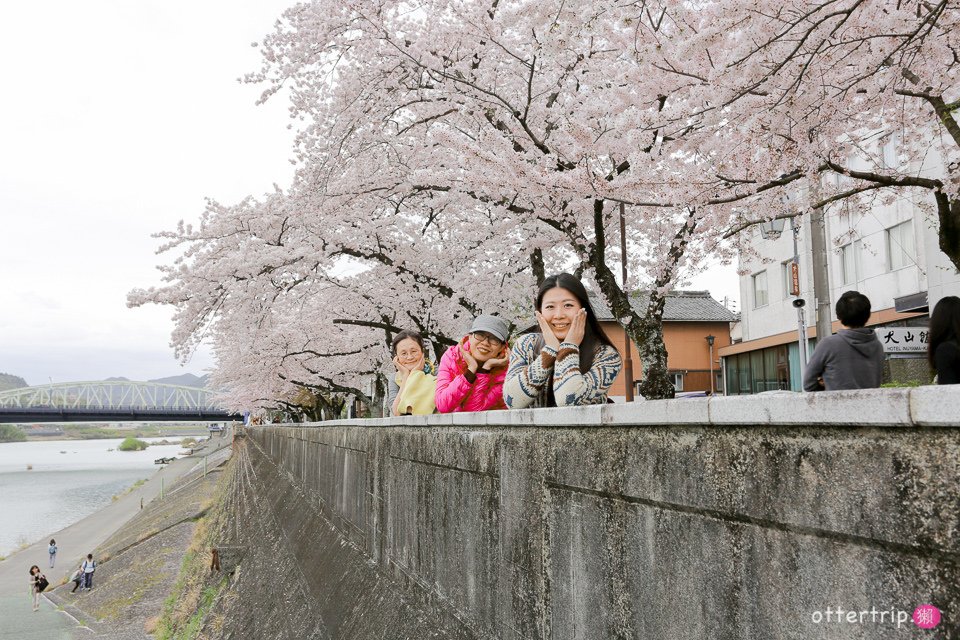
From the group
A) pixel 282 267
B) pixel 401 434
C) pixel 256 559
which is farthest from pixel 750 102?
pixel 256 559

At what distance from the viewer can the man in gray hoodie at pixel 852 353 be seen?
528 cm

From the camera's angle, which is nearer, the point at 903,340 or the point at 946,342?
the point at 946,342

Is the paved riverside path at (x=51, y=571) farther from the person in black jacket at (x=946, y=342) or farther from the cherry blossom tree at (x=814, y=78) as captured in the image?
the person in black jacket at (x=946, y=342)

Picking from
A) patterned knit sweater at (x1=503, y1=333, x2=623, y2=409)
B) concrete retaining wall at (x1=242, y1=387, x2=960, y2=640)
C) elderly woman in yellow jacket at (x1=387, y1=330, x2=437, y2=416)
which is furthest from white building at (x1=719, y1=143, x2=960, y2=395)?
concrete retaining wall at (x1=242, y1=387, x2=960, y2=640)

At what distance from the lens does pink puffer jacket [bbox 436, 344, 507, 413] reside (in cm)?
539

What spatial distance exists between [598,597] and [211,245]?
13623 mm

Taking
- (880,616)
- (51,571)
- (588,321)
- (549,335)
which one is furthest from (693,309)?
(880,616)

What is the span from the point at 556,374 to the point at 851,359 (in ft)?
9.13

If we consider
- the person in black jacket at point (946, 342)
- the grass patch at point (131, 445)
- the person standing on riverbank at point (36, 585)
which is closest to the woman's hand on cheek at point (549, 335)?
the person in black jacket at point (946, 342)

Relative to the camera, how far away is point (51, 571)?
36.4 metres

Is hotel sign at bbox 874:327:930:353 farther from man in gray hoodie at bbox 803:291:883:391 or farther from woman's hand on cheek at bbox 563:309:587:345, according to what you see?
woman's hand on cheek at bbox 563:309:587:345

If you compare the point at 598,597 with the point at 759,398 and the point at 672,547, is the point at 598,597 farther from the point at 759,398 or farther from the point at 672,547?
the point at 759,398

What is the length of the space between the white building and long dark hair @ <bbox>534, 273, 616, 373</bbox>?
6.86m

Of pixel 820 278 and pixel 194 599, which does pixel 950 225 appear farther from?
pixel 194 599
